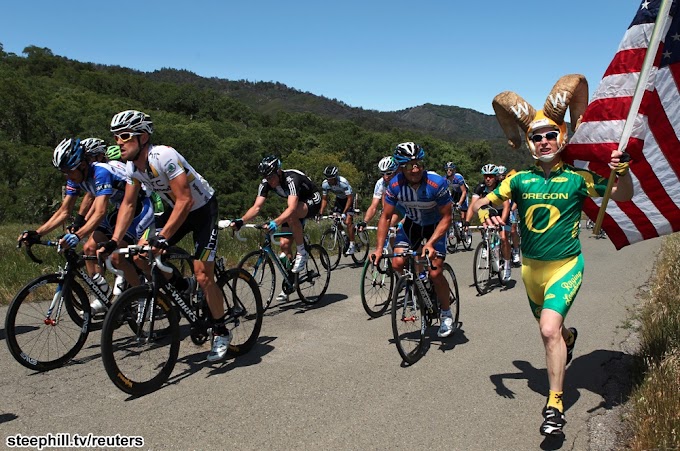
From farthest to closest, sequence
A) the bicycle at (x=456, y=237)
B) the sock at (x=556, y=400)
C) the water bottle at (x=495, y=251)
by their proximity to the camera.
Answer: the bicycle at (x=456, y=237) < the water bottle at (x=495, y=251) < the sock at (x=556, y=400)

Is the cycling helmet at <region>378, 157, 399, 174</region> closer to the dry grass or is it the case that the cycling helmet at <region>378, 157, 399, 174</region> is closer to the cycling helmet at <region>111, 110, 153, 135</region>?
the dry grass

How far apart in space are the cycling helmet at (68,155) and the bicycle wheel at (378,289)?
12.9 ft

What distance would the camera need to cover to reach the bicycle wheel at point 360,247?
39.3 ft

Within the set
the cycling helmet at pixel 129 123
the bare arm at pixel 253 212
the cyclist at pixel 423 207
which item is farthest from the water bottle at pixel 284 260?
the cycling helmet at pixel 129 123

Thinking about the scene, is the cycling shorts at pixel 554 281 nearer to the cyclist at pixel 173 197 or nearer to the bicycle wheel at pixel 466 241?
the cyclist at pixel 173 197

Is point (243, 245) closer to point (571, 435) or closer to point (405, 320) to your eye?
point (405, 320)

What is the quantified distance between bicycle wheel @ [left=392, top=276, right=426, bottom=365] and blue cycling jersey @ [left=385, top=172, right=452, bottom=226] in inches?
41.8

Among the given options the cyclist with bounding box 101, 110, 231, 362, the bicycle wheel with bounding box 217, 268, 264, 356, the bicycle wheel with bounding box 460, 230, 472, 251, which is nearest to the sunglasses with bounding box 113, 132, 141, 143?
the cyclist with bounding box 101, 110, 231, 362

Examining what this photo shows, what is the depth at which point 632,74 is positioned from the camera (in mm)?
4445

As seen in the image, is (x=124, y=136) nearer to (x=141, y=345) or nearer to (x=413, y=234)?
(x=141, y=345)

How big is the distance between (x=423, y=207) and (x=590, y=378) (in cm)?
259

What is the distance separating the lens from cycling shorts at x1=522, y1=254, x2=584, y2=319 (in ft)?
13.5

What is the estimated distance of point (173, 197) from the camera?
17.5 ft

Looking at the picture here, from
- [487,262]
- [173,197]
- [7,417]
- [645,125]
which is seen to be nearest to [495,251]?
[487,262]
